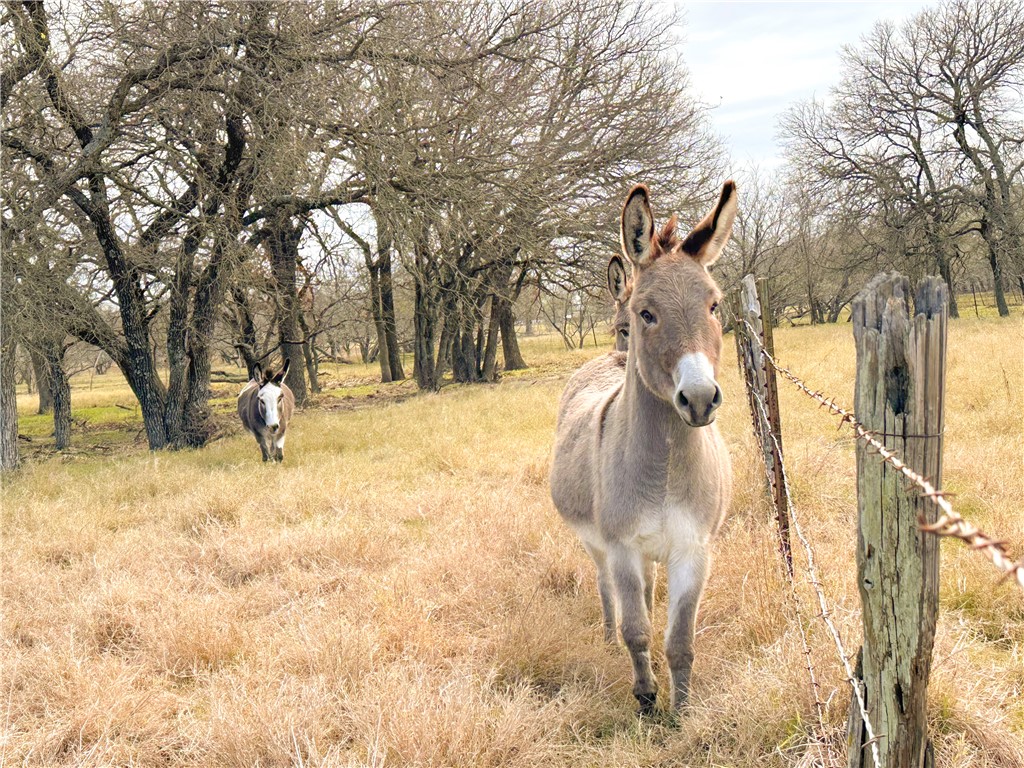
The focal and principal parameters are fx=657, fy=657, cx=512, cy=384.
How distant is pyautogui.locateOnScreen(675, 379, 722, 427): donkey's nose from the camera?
2.39m

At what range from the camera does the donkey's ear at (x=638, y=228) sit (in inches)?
110

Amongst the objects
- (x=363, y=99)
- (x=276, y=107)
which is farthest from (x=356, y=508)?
(x=363, y=99)

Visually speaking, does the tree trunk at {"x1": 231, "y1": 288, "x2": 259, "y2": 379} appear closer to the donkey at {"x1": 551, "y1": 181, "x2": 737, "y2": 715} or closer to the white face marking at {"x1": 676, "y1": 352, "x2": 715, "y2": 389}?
the donkey at {"x1": 551, "y1": 181, "x2": 737, "y2": 715}

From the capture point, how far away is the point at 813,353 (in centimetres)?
1705

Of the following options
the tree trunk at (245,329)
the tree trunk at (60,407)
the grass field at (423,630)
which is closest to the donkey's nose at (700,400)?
the grass field at (423,630)

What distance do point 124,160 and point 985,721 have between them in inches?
541

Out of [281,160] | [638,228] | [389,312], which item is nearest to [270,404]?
[281,160]

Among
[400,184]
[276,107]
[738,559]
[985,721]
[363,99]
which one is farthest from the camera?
[400,184]

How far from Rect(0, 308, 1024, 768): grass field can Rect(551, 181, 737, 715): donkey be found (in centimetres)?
39

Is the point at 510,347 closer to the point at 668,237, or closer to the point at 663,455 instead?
the point at 668,237

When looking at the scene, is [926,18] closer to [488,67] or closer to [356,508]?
[488,67]

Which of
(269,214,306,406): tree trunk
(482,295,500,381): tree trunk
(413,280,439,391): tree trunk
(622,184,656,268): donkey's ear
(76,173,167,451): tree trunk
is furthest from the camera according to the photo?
→ (482,295,500,381): tree trunk

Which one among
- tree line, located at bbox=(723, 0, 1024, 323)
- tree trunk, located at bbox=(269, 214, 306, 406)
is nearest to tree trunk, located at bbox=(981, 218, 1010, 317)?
tree line, located at bbox=(723, 0, 1024, 323)

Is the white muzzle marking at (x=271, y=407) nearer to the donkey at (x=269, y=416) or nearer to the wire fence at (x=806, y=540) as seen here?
the donkey at (x=269, y=416)
